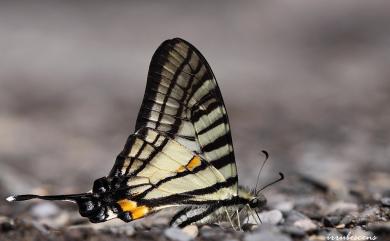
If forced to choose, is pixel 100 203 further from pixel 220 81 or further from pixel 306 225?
pixel 220 81

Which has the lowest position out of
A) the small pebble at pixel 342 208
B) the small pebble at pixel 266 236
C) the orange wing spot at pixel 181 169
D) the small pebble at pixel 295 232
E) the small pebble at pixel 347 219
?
the small pebble at pixel 266 236

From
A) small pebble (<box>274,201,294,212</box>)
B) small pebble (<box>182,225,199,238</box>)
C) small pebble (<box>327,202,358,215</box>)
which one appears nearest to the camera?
small pebble (<box>182,225,199,238</box>)

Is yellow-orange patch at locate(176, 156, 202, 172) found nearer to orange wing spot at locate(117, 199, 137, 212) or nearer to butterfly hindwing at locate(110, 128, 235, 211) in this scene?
butterfly hindwing at locate(110, 128, 235, 211)

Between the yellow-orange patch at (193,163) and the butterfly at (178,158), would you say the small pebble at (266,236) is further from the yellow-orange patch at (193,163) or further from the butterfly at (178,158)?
the yellow-orange patch at (193,163)

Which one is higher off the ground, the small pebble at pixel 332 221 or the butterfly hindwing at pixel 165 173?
the butterfly hindwing at pixel 165 173

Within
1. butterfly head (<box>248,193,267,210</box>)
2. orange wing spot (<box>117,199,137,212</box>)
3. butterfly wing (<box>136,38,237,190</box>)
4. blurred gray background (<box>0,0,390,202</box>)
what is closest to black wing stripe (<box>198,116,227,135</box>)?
butterfly wing (<box>136,38,237,190</box>)

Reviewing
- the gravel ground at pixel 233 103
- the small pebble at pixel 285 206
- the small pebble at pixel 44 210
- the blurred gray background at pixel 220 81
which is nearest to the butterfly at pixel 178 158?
the gravel ground at pixel 233 103

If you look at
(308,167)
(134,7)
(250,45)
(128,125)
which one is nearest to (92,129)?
(128,125)
